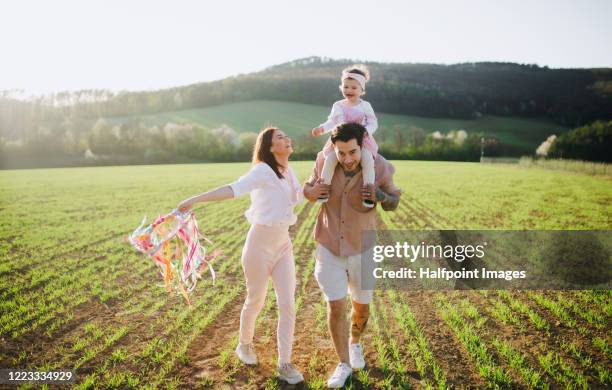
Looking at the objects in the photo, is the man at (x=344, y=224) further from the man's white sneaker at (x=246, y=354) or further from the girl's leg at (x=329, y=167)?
the man's white sneaker at (x=246, y=354)

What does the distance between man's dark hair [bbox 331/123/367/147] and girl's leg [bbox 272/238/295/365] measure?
1075mm

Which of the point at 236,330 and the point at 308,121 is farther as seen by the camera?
the point at 308,121

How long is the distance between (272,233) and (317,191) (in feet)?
1.82

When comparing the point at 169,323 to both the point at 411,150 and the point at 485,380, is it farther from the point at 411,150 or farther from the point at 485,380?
the point at 411,150

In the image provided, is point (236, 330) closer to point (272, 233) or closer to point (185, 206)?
point (272, 233)

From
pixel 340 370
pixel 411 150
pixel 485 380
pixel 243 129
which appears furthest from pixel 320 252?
pixel 243 129

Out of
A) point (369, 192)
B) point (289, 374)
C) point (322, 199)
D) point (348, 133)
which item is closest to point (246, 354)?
point (289, 374)

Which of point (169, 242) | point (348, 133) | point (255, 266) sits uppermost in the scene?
point (348, 133)

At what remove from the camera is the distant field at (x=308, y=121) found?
67.7 meters

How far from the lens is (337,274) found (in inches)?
145

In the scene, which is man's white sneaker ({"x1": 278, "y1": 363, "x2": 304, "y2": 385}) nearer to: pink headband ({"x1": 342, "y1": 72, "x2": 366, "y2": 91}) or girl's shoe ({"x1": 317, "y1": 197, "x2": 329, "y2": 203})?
girl's shoe ({"x1": 317, "y1": 197, "x2": 329, "y2": 203})

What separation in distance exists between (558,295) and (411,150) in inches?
2285

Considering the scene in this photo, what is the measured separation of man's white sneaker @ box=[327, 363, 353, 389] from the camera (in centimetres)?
377

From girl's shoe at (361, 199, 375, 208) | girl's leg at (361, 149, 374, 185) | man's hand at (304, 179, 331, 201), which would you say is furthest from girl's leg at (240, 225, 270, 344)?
girl's leg at (361, 149, 374, 185)
